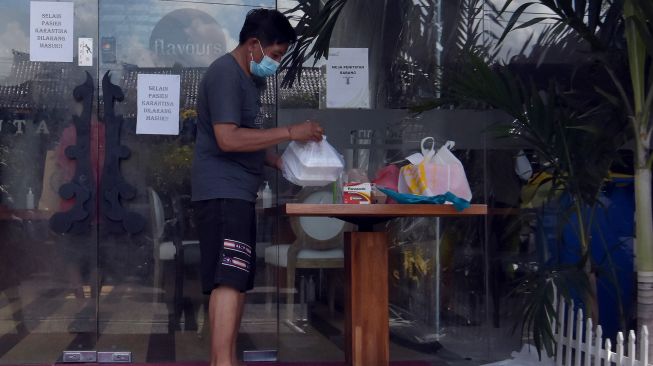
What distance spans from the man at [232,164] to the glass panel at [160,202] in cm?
134

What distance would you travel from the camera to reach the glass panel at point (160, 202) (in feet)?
17.8

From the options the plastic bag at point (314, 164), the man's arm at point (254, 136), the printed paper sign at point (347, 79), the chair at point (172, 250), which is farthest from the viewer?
the printed paper sign at point (347, 79)

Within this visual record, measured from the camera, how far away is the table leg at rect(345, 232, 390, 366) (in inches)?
166

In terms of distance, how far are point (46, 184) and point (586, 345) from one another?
306cm

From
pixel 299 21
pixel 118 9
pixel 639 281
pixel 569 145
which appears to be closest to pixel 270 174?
pixel 299 21

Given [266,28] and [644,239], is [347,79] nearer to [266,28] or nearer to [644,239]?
[266,28]

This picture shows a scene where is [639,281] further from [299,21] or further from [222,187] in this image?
[299,21]

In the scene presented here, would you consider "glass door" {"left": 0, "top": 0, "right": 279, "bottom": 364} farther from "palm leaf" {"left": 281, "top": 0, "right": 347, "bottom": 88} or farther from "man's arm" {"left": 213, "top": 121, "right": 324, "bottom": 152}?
"man's arm" {"left": 213, "top": 121, "right": 324, "bottom": 152}

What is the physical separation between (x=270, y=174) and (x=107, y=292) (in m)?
1.15

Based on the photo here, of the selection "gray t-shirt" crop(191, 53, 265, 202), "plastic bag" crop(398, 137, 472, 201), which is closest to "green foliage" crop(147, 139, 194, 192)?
"gray t-shirt" crop(191, 53, 265, 202)

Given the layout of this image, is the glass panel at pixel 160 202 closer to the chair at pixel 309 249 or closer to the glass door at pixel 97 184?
the glass door at pixel 97 184

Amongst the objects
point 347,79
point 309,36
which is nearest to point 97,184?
point 309,36

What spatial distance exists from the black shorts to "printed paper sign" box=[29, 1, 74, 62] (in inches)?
71.0

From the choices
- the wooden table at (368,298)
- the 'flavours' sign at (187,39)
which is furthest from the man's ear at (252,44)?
the 'flavours' sign at (187,39)
